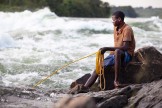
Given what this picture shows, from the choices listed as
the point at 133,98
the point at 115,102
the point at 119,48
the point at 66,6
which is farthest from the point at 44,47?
the point at 66,6

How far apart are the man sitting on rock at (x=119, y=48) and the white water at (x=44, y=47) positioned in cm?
244

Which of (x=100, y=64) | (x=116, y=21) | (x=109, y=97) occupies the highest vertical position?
(x=116, y=21)

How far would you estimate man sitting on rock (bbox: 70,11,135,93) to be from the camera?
23.6 ft

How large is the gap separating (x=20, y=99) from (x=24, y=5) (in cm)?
5723

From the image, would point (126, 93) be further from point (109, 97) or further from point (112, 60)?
point (112, 60)

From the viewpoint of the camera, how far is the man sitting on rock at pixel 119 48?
720 centimetres

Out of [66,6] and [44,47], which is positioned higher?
[44,47]

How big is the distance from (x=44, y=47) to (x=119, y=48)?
10.8 meters

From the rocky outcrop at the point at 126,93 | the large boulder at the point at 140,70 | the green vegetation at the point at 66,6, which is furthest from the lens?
the green vegetation at the point at 66,6

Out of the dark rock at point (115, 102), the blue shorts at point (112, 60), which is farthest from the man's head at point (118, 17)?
the dark rock at point (115, 102)

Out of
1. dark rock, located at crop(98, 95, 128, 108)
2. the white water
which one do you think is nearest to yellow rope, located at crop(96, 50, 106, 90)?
dark rock, located at crop(98, 95, 128, 108)

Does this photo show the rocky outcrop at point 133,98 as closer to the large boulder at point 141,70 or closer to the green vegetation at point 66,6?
the large boulder at point 141,70

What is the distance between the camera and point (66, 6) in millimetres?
68562

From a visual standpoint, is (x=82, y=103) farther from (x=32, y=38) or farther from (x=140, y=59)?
(x=32, y=38)
